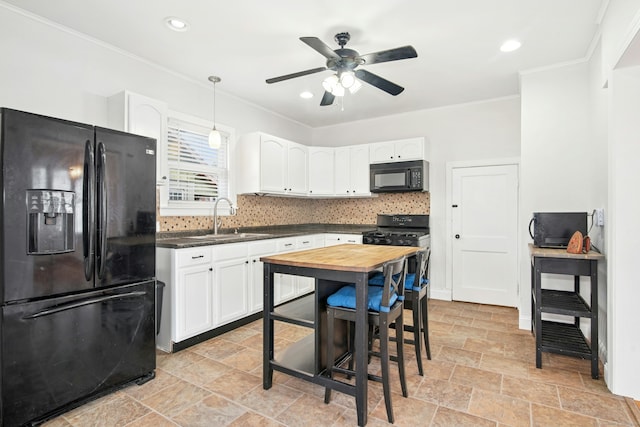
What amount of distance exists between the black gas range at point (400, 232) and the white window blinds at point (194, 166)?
205cm

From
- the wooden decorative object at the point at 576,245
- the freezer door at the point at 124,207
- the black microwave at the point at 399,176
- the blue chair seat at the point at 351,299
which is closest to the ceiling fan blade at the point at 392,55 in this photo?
the blue chair seat at the point at 351,299

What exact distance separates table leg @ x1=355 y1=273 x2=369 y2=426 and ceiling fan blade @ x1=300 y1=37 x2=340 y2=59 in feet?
4.89

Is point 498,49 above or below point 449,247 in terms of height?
above

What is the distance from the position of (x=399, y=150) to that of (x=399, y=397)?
3320 mm

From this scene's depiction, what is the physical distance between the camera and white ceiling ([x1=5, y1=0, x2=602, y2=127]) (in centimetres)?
238

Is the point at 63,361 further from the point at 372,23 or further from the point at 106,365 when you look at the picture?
the point at 372,23

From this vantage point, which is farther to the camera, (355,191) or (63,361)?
(355,191)

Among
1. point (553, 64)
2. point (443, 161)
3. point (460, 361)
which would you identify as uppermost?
point (553, 64)

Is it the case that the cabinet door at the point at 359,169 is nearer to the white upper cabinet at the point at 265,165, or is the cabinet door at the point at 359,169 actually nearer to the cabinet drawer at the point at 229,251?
the white upper cabinet at the point at 265,165

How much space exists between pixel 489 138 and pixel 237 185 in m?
3.30

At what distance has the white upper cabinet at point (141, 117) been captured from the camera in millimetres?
2848

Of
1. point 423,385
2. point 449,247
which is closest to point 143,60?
point 423,385

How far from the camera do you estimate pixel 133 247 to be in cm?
233

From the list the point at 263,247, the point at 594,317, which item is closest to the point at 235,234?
the point at 263,247
